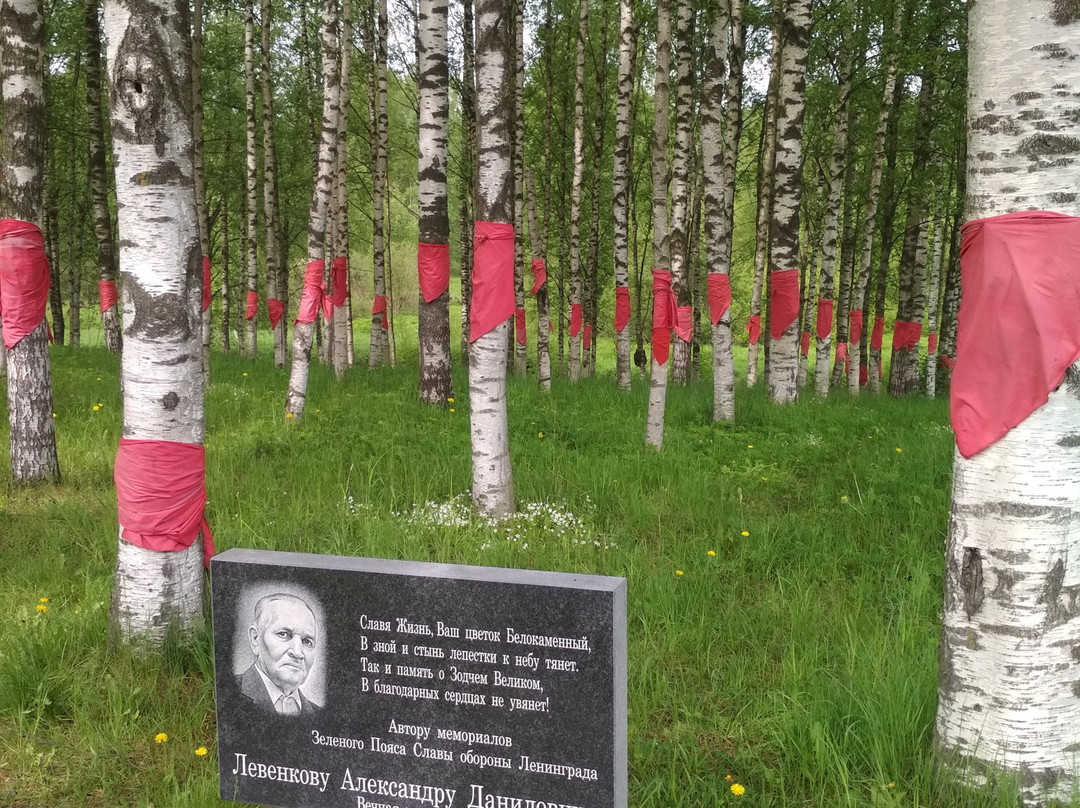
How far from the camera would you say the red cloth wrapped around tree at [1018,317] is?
2.50 metres

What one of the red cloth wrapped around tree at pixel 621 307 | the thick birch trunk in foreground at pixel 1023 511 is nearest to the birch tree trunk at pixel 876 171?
the red cloth wrapped around tree at pixel 621 307

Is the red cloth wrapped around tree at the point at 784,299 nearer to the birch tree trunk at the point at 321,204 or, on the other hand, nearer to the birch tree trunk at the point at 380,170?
the birch tree trunk at the point at 321,204

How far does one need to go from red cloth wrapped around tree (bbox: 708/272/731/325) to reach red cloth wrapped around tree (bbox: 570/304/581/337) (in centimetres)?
Result: 604

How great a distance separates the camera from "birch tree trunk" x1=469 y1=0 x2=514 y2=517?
5441mm

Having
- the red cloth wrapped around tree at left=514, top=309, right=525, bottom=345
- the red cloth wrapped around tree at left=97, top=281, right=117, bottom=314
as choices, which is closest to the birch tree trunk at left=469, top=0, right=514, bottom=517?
the red cloth wrapped around tree at left=97, top=281, right=117, bottom=314

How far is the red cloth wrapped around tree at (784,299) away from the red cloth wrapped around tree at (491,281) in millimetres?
4925

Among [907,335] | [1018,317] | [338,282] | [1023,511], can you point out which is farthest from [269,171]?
[1023,511]

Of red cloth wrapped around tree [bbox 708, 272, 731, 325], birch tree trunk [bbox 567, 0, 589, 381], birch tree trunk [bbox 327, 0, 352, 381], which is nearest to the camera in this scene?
red cloth wrapped around tree [bbox 708, 272, 731, 325]

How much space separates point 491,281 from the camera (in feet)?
18.0

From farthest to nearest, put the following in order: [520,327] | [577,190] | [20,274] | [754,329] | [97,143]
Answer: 1. [520,327]
2. [754,329]
3. [577,190]
4. [97,143]
5. [20,274]

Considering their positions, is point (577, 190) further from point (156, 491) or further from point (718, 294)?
point (156, 491)

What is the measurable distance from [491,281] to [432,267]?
9.95 ft

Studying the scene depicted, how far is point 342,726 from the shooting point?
266 centimetres

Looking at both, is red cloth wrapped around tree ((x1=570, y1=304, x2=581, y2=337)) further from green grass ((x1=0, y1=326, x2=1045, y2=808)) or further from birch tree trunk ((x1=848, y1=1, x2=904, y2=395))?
green grass ((x1=0, y1=326, x2=1045, y2=808))
